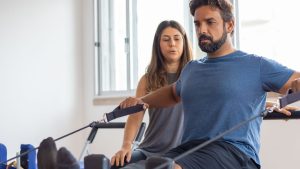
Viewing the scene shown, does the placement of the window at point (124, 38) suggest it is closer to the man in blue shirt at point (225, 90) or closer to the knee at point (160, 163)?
the man in blue shirt at point (225, 90)

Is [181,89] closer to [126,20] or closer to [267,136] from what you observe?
[267,136]

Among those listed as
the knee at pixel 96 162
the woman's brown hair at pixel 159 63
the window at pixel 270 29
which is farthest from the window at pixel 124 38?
the knee at pixel 96 162

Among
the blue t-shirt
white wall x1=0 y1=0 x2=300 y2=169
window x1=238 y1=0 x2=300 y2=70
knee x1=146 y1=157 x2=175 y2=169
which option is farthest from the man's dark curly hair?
white wall x1=0 y1=0 x2=300 y2=169

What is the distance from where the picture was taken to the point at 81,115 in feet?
16.6

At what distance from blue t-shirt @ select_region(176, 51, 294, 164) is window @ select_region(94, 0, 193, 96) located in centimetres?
271

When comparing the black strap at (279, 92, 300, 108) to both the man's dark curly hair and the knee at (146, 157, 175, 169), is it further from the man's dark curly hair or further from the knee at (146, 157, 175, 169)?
the knee at (146, 157, 175, 169)

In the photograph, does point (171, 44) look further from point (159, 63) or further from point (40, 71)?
point (40, 71)

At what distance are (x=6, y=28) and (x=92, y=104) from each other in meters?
1.26

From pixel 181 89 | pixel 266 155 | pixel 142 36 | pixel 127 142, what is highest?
pixel 142 36

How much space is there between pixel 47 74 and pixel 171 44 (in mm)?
2653

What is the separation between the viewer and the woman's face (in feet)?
7.73

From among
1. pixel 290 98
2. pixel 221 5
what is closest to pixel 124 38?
pixel 221 5

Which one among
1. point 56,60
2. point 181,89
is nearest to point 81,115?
point 56,60

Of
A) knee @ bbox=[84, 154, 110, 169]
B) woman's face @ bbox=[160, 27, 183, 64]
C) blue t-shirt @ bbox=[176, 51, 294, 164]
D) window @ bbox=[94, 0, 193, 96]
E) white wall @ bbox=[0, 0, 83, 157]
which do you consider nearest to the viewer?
knee @ bbox=[84, 154, 110, 169]
